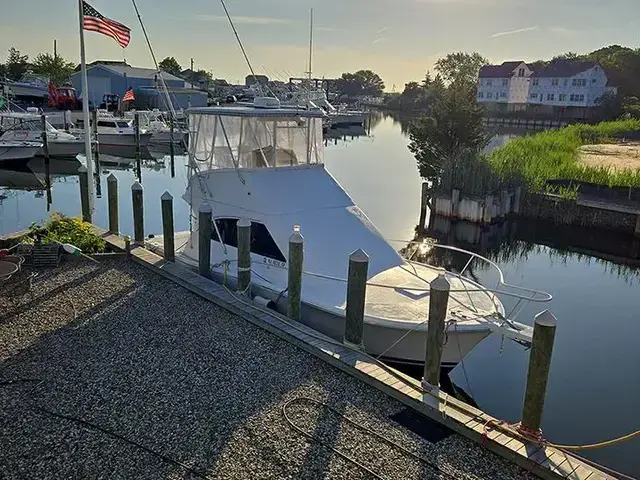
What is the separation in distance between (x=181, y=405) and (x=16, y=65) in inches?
3451

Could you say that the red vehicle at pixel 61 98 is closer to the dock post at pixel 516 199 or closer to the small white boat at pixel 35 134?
the small white boat at pixel 35 134

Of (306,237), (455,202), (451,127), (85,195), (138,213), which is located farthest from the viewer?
(451,127)

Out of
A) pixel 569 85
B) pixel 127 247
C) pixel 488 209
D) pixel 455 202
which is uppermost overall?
pixel 569 85

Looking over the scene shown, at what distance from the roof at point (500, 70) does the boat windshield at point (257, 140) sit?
8855 cm

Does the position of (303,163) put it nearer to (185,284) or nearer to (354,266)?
(185,284)

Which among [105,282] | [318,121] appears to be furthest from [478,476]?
[318,121]

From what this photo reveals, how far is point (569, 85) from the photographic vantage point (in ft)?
259

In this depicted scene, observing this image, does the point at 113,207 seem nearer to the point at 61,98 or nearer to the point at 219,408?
the point at 219,408

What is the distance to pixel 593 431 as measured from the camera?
28.9 ft

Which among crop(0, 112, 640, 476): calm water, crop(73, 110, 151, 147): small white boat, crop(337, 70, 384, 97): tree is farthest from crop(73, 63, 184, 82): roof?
crop(337, 70, 384, 97): tree

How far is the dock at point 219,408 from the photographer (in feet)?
16.6

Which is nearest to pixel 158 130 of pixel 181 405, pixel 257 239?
pixel 257 239

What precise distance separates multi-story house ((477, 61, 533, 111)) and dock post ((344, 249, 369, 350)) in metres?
89.3

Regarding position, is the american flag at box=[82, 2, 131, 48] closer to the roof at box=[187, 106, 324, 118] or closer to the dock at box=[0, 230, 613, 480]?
the roof at box=[187, 106, 324, 118]
